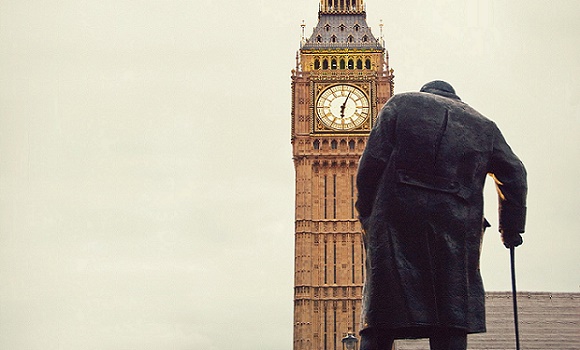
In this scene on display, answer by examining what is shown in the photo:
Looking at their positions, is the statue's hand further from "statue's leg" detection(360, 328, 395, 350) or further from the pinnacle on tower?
the pinnacle on tower

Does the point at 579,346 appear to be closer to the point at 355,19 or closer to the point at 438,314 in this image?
the point at 355,19

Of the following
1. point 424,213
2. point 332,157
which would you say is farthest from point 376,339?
point 332,157

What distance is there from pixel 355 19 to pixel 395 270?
63.2 meters

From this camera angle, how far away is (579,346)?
148 feet

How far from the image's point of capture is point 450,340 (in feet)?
26.5

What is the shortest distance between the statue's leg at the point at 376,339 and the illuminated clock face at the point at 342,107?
56416 mm

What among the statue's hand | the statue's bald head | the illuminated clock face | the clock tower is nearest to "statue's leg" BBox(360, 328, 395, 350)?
the statue's hand

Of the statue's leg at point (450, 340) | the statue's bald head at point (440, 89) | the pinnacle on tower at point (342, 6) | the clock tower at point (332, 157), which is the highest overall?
the pinnacle on tower at point (342, 6)

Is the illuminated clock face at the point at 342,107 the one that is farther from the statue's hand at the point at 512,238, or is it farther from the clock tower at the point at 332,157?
the statue's hand at the point at 512,238

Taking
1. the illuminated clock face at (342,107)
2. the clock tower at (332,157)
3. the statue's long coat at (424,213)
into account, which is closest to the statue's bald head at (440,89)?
the statue's long coat at (424,213)

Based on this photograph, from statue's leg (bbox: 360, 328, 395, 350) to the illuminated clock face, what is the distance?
185 feet

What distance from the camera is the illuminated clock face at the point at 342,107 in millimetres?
64500

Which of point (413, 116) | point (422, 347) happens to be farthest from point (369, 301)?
point (422, 347)

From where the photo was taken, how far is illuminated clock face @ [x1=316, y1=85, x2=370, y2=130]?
6450 cm
